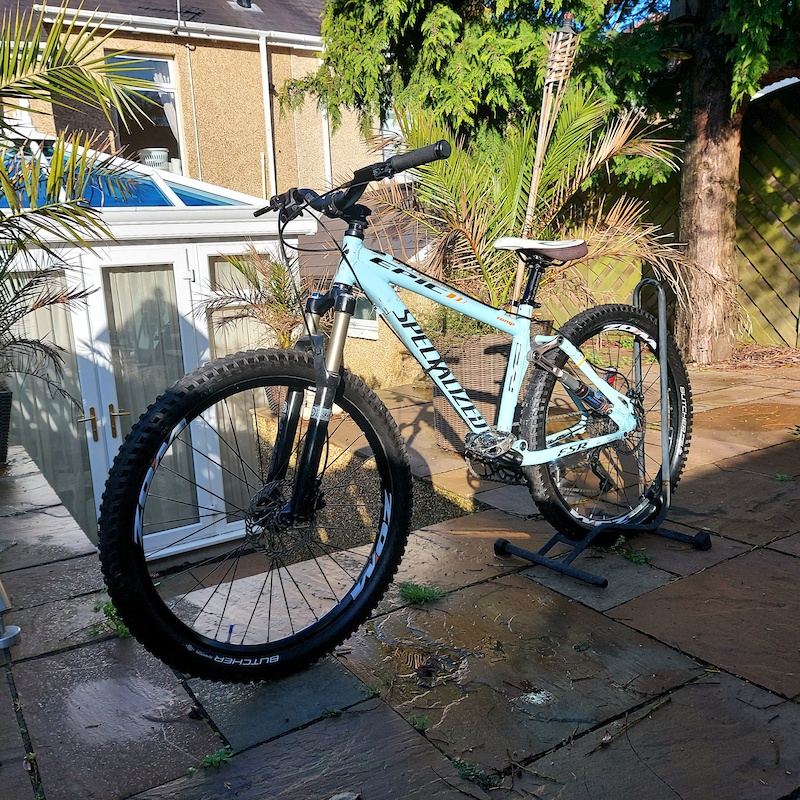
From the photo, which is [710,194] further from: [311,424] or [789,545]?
[311,424]

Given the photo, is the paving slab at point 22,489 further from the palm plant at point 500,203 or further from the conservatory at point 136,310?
the palm plant at point 500,203

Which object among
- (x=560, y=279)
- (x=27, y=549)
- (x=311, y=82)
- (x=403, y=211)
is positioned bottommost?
(x=27, y=549)

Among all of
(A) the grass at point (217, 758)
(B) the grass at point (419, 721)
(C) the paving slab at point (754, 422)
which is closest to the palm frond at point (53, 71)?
(A) the grass at point (217, 758)

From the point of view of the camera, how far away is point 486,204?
14.8 feet

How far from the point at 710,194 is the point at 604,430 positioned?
4.68m

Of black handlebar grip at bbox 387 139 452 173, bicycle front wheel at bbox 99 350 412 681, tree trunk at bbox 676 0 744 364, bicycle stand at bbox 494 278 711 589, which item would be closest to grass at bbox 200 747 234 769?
bicycle front wheel at bbox 99 350 412 681

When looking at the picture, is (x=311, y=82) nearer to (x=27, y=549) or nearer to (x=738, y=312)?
(x=738, y=312)

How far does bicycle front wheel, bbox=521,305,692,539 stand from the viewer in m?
2.62

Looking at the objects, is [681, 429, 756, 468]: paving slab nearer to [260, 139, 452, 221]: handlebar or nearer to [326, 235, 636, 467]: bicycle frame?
[326, 235, 636, 467]: bicycle frame

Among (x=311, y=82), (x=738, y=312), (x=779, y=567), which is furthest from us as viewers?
(x=311, y=82)

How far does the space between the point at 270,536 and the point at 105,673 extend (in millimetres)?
600

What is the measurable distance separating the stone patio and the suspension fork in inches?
18.6

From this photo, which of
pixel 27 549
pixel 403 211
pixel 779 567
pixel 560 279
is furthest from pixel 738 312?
pixel 27 549

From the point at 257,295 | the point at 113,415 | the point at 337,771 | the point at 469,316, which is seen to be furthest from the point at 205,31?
the point at 337,771
